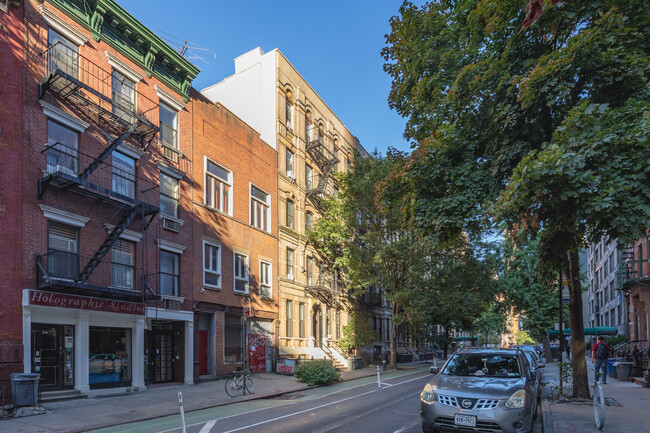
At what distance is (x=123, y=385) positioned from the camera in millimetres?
18375

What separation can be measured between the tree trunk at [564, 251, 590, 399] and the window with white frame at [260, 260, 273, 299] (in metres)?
17.7

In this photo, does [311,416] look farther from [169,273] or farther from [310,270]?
[310,270]

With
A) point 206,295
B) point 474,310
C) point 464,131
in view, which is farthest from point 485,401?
point 474,310

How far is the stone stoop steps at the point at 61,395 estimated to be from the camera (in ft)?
49.0

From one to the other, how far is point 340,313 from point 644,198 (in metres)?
30.8

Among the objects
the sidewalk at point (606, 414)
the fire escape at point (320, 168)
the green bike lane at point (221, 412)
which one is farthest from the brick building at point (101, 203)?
the sidewalk at point (606, 414)

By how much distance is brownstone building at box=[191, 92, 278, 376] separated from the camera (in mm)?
23516

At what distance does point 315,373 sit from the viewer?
71.6ft

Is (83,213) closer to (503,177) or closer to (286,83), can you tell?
(503,177)

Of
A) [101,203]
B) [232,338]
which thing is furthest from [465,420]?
[232,338]

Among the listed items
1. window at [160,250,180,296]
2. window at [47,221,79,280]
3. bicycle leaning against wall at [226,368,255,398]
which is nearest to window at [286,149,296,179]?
window at [160,250,180,296]

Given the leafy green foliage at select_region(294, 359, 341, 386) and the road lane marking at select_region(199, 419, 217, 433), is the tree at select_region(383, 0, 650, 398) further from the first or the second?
the leafy green foliage at select_region(294, 359, 341, 386)

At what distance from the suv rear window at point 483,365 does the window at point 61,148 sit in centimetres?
1336

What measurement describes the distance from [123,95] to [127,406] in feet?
38.5
